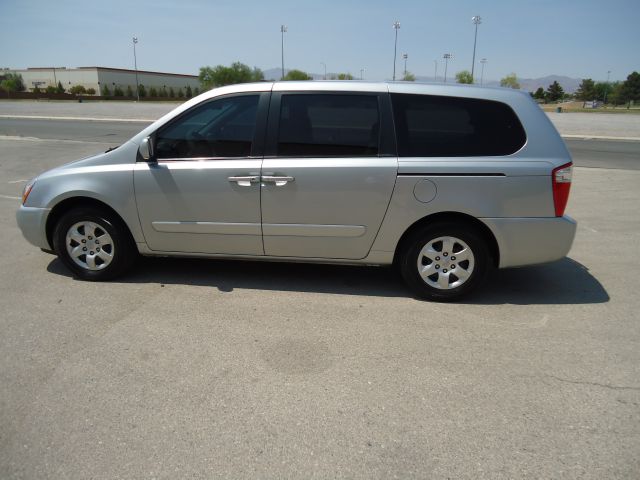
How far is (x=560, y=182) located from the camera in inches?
154

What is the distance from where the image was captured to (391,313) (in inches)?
157

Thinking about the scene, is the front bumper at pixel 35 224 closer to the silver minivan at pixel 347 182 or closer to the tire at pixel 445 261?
the silver minivan at pixel 347 182

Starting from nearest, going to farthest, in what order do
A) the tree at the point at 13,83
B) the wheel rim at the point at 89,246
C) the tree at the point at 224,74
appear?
the wheel rim at the point at 89,246 < the tree at the point at 13,83 < the tree at the point at 224,74

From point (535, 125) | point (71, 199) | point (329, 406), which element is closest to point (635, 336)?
point (535, 125)

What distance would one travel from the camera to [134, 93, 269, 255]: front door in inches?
165

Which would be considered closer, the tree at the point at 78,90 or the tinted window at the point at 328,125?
the tinted window at the point at 328,125

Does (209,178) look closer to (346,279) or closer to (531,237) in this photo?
(346,279)

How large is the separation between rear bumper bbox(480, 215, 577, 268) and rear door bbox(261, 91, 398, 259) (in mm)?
1005

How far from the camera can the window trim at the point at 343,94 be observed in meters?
4.03

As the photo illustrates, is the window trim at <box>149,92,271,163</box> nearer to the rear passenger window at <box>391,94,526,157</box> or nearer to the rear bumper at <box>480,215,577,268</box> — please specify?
the rear passenger window at <box>391,94,526,157</box>

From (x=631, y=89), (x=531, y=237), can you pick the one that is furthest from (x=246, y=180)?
(x=631, y=89)

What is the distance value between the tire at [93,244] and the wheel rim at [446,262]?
2.75m

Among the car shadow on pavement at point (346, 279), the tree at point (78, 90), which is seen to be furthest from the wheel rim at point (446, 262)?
the tree at point (78, 90)

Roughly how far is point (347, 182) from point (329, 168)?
0.63ft
